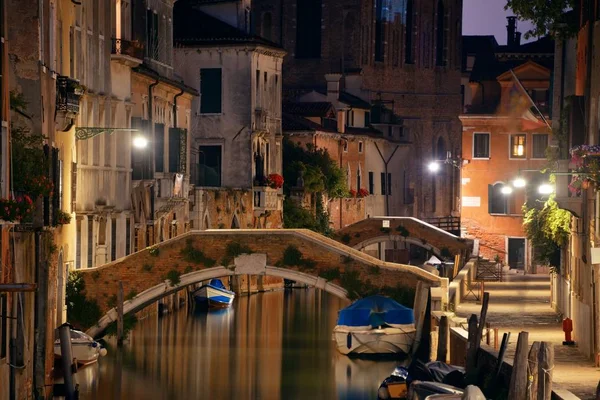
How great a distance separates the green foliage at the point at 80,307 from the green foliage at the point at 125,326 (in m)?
0.50

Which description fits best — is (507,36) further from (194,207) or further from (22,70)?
(22,70)

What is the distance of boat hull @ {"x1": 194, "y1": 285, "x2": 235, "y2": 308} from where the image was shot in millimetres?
52562

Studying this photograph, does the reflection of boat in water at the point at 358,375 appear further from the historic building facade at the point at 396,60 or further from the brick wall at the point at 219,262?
the historic building facade at the point at 396,60

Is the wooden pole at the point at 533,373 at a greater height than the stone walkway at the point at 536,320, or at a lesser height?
greater

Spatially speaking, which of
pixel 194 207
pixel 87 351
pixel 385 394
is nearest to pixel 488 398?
pixel 385 394

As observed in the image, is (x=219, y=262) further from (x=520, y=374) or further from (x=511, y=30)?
(x=511, y=30)

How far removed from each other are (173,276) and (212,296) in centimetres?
1217

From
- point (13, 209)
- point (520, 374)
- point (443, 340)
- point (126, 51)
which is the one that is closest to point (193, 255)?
point (126, 51)

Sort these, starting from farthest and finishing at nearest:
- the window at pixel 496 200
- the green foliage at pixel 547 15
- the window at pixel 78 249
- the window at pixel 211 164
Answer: the window at pixel 496 200, the window at pixel 211 164, the window at pixel 78 249, the green foliage at pixel 547 15

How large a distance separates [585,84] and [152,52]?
1708 centimetres

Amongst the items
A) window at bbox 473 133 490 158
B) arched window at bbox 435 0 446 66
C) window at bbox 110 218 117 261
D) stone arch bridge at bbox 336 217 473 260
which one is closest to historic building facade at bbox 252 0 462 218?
arched window at bbox 435 0 446 66

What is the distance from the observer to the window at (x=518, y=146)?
64375 millimetres

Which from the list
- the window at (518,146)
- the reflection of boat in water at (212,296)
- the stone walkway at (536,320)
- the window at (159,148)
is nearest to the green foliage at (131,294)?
the window at (159,148)

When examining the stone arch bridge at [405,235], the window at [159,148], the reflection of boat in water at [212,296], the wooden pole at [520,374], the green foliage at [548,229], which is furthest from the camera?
the stone arch bridge at [405,235]
